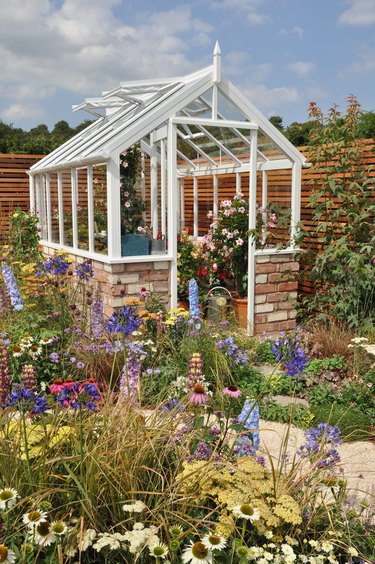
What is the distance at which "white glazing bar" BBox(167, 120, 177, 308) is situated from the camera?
6270 mm

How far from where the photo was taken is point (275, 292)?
23.2 feet

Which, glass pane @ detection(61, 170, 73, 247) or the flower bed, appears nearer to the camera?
the flower bed

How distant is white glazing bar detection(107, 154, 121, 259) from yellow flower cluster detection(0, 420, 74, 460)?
12.1 ft

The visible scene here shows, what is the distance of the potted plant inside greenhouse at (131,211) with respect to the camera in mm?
6211

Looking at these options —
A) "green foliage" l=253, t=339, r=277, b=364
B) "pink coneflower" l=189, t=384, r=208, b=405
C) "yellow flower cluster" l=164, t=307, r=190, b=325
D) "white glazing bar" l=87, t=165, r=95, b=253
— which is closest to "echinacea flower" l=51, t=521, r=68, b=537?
"pink coneflower" l=189, t=384, r=208, b=405

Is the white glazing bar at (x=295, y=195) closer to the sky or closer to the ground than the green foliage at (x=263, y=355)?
closer to the sky

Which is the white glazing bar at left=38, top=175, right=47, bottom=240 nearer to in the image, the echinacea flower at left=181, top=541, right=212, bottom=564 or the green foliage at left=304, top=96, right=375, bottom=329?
the green foliage at left=304, top=96, right=375, bottom=329

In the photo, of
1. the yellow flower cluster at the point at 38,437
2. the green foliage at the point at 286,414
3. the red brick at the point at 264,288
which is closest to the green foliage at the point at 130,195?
the red brick at the point at 264,288

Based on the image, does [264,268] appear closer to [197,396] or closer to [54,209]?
[54,209]

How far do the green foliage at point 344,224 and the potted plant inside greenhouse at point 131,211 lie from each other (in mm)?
1993

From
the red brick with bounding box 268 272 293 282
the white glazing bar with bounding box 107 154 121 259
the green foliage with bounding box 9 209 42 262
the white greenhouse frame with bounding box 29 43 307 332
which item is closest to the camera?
the white glazing bar with bounding box 107 154 121 259

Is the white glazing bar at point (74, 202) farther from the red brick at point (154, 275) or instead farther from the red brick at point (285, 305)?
the red brick at point (285, 305)

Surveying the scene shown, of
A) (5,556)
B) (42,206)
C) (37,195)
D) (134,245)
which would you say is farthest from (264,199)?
(5,556)

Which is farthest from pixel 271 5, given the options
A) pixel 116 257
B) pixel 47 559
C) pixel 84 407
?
pixel 47 559
